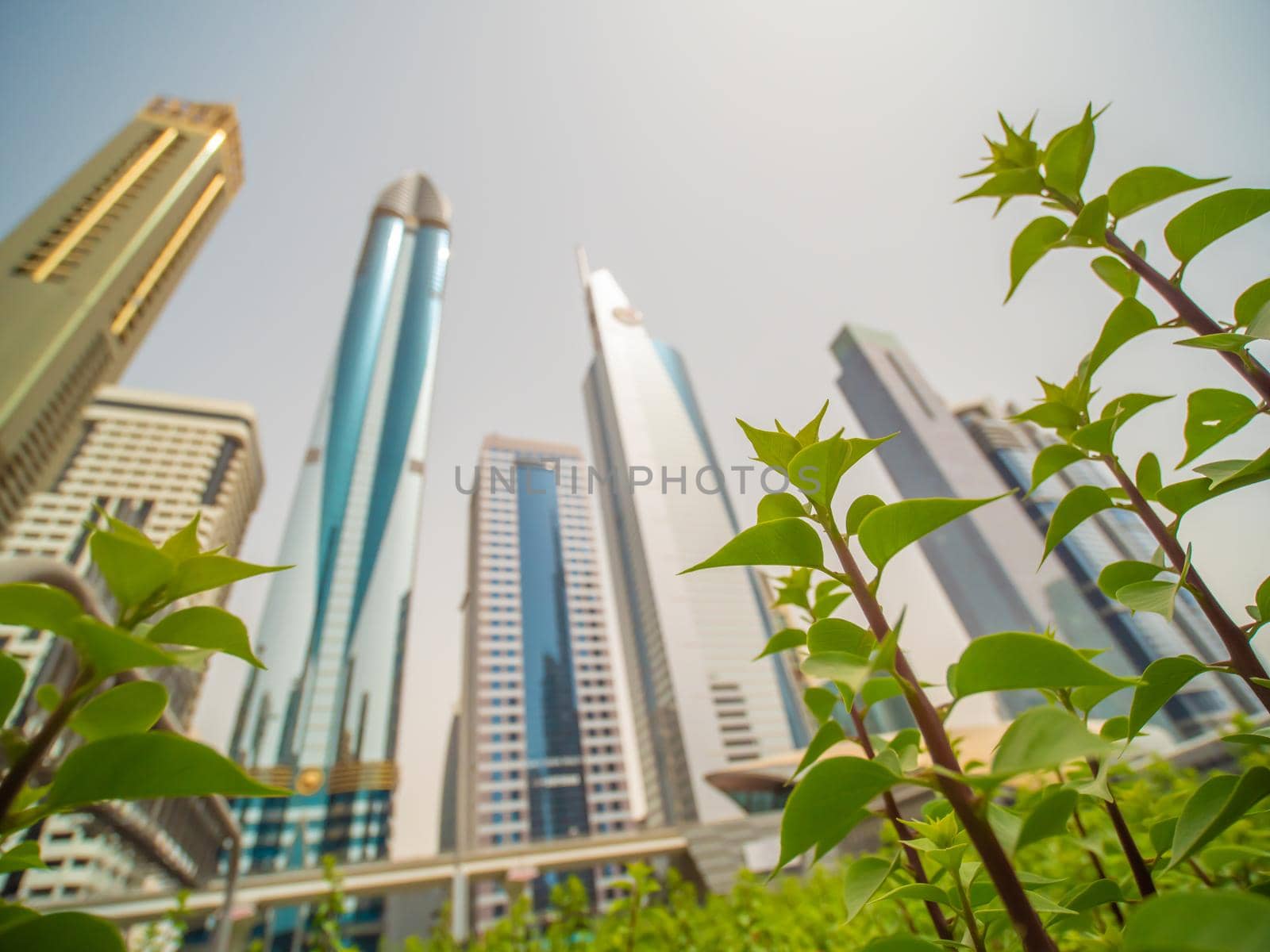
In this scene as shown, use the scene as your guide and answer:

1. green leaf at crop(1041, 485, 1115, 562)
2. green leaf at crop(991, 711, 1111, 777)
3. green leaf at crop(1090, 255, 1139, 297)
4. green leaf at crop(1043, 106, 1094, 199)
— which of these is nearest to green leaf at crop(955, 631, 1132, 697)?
green leaf at crop(991, 711, 1111, 777)

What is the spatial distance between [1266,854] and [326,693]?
61.5 metres

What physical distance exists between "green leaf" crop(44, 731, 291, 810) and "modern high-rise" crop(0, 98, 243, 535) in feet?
114

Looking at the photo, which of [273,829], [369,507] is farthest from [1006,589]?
[273,829]

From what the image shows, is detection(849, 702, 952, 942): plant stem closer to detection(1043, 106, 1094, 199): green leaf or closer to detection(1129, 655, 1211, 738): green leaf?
detection(1129, 655, 1211, 738): green leaf

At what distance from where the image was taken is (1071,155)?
2.99 ft

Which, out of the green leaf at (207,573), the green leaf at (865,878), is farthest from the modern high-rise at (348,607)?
the green leaf at (865,878)

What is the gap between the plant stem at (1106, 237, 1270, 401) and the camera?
2.43ft

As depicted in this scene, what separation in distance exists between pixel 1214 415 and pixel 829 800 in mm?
824

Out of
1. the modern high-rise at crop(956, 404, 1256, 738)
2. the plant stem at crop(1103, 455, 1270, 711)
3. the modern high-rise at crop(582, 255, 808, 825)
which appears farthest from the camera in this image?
the modern high-rise at crop(582, 255, 808, 825)

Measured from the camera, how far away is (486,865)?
65.8 feet

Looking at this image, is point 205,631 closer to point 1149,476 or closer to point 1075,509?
point 1075,509

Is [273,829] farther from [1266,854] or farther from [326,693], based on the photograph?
[1266,854]

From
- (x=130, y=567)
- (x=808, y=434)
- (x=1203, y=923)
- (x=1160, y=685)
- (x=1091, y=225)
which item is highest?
(x=1091, y=225)

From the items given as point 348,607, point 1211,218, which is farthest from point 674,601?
point 1211,218
